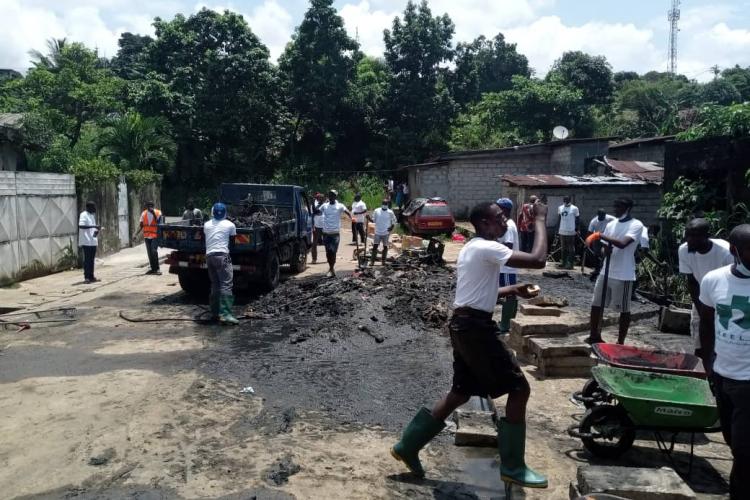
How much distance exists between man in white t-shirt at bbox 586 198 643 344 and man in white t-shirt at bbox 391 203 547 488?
3.27m

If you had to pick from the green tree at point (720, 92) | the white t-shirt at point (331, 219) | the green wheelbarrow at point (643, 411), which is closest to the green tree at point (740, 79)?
the green tree at point (720, 92)

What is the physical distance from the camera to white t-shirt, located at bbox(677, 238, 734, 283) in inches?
211

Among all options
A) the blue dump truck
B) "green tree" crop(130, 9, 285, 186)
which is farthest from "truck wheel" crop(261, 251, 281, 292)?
"green tree" crop(130, 9, 285, 186)

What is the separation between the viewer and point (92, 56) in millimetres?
29969

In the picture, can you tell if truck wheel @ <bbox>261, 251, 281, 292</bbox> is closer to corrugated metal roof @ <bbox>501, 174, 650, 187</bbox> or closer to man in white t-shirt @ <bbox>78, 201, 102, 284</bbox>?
man in white t-shirt @ <bbox>78, 201, 102, 284</bbox>

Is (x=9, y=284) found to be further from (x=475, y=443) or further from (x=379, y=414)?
(x=475, y=443)

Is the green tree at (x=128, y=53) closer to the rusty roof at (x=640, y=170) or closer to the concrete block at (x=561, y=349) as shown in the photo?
the rusty roof at (x=640, y=170)

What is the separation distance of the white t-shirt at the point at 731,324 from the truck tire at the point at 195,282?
8.77m

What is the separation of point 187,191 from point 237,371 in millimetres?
28781

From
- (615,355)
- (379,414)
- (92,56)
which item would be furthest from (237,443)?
(92,56)

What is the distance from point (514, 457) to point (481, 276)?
3.92 ft

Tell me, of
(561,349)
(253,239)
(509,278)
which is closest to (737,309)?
(561,349)

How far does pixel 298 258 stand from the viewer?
549 inches

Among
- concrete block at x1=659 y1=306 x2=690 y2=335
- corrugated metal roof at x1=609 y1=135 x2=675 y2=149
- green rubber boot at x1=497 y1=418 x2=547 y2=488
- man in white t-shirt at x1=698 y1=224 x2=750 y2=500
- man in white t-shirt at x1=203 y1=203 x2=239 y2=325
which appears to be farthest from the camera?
corrugated metal roof at x1=609 y1=135 x2=675 y2=149
